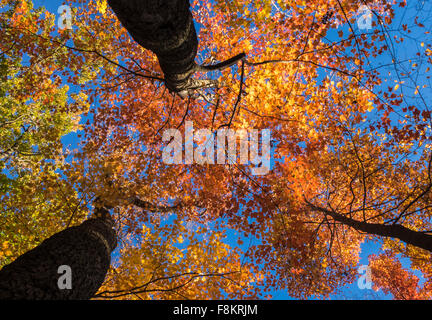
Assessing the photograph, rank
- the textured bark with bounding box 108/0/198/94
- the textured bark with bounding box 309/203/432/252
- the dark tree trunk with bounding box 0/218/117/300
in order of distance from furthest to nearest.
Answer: the textured bark with bounding box 309/203/432/252
the dark tree trunk with bounding box 0/218/117/300
the textured bark with bounding box 108/0/198/94

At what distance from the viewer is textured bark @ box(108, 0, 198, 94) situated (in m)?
2.42

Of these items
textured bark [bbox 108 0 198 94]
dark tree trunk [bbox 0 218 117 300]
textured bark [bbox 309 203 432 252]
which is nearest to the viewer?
textured bark [bbox 108 0 198 94]

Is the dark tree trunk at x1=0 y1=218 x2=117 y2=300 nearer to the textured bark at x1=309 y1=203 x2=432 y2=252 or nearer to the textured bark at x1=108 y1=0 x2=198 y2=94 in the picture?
the textured bark at x1=108 y1=0 x2=198 y2=94

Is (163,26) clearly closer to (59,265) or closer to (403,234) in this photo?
(59,265)

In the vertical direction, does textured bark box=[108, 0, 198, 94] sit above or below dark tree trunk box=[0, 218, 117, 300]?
above

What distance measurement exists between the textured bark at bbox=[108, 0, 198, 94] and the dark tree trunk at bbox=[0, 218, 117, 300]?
12.9 ft

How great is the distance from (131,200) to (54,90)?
11.8m

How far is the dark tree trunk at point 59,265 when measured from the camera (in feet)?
9.57

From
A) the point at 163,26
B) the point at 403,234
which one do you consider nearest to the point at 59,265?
the point at 163,26

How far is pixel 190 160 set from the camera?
1069 centimetres

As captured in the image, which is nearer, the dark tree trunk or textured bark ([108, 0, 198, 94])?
textured bark ([108, 0, 198, 94])

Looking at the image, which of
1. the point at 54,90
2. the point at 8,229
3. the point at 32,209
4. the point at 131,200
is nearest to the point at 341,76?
the point at 131,200

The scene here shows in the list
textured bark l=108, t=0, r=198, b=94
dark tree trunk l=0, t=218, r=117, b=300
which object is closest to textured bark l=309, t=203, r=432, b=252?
textured bark l=108, t=0, r=198, b=94
